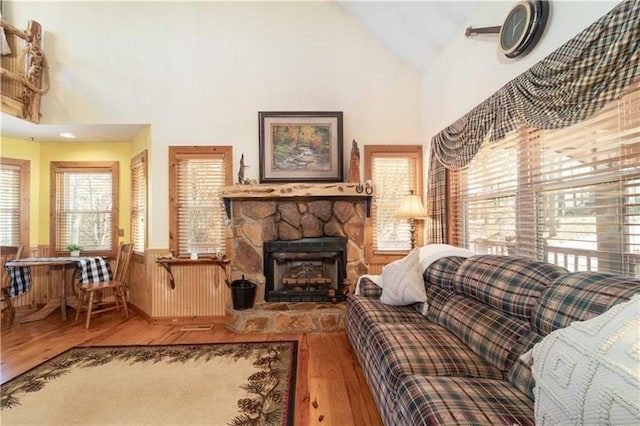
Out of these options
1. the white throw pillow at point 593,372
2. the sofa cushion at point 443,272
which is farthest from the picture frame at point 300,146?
the white throw pillow at point 593,372

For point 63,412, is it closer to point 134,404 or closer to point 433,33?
point 134,404

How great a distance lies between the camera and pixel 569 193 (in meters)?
1.73

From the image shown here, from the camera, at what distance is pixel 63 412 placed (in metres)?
1.82

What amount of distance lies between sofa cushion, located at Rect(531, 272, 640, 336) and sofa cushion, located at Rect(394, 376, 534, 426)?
36 centimetres

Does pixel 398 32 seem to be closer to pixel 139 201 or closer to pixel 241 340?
pixel 241 340

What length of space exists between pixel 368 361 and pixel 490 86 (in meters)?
2.33

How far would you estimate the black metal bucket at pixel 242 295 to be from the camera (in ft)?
10.1

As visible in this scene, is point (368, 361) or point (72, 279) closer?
point (368, 361)

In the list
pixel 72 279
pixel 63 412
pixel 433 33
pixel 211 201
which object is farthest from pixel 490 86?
pixel 72 279

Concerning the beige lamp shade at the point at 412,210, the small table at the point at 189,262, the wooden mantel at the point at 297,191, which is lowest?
the small table at the point at 189,262

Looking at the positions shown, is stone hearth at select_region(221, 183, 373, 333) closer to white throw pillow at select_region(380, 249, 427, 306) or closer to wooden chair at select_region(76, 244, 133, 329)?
white throw pillow at select_region(380, 249, 427, 306)

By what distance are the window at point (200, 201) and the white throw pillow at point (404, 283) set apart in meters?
2.13

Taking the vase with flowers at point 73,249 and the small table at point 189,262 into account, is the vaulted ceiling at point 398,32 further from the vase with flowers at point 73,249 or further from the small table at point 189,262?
the small table at point 189,262

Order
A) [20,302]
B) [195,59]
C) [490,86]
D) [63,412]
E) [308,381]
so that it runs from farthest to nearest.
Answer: [20,302] → [195,59] → [490,86] → [308,381] → [63,412]
